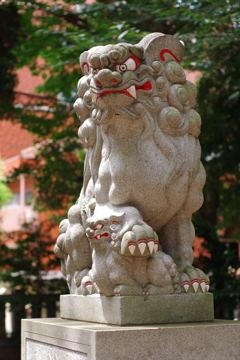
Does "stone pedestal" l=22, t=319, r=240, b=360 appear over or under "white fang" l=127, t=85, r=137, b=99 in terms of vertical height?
under

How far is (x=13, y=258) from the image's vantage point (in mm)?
8445

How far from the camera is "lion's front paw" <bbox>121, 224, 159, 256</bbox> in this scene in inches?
118

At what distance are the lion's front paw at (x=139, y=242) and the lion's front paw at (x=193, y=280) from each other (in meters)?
0.38

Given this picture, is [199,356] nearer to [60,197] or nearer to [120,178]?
[120,178]

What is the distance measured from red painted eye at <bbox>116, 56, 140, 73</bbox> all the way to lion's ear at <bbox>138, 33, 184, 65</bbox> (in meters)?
0.13

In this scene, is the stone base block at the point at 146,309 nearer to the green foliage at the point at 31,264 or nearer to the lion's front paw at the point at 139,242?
the lion's front paw at the point at 139,242

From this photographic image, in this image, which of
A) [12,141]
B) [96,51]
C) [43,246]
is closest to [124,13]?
[43,246]

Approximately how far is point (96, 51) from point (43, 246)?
224 inches

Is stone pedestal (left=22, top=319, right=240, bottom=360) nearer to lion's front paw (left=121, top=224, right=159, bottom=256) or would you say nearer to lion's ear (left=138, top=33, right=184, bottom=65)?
lion's front paw (left=121, top=224, right=159, bottom=256)

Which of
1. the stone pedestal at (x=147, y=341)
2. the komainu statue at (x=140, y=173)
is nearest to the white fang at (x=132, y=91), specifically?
the komainu statue at (x=140, y=173)

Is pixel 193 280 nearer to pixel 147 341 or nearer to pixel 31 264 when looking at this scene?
pixel 147 341

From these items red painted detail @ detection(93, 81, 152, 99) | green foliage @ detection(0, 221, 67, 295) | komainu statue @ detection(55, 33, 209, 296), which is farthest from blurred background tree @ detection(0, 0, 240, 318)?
red painted detail @ detection(93, 81, 152, 99)

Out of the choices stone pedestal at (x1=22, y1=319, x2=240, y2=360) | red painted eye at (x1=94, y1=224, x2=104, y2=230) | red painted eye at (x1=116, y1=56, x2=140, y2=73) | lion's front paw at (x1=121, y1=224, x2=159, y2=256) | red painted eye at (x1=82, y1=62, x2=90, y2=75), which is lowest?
stone pedestal at (x1=22, y1=319, x2=240, y2=360)

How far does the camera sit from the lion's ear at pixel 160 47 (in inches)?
134
